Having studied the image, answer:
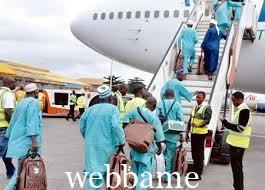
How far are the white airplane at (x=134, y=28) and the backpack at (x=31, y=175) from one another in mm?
8149

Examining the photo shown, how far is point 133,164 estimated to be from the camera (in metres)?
5.32

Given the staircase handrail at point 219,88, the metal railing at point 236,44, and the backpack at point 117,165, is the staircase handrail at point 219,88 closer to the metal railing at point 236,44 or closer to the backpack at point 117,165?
the metal railing at point 236,44

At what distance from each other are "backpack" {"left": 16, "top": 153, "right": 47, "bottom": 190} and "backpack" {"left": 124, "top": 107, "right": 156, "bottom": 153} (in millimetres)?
1027

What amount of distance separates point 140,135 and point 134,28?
330 inches

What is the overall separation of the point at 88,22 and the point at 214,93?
696 centimetres

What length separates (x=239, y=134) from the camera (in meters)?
5.66

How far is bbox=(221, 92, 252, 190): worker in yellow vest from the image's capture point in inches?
221

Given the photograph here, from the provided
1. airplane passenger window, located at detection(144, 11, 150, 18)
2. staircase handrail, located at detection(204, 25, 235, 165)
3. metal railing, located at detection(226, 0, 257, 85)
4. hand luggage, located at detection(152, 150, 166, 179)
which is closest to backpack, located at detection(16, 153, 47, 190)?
hand luggage, located at detection(152, 150, 166, 179)

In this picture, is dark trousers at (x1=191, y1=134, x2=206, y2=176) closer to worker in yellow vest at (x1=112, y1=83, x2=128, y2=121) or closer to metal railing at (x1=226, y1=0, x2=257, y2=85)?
worker in yellow vest at (x1=112, y1=83, x2=128, y2=121)

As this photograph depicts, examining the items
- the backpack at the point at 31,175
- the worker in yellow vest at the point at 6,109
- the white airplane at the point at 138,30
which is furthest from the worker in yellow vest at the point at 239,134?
the white airplane at the point at 138,30

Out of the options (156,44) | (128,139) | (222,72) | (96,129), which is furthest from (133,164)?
(156,44)

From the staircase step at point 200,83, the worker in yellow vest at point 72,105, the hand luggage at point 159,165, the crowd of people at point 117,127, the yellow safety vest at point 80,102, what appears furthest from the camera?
the yellow safety vest at point 80,102

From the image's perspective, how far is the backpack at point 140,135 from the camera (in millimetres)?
5020

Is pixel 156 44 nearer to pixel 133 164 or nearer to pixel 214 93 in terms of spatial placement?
pixel 214 93
